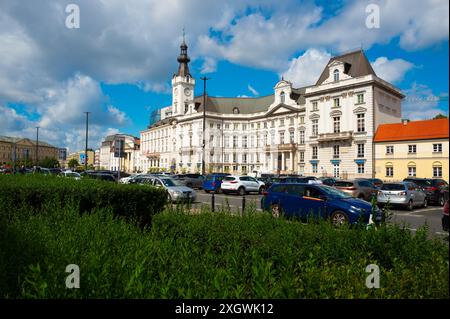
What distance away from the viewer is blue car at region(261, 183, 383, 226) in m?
10.5

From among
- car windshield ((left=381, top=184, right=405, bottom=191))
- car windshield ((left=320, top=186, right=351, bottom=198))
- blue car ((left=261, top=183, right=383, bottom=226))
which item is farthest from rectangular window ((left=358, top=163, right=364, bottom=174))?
car windshield ((left=320, top=186, right=351, bottom=198))

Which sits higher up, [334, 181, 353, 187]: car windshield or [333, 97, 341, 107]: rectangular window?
[333, 97, 341, 107]: rectangular window

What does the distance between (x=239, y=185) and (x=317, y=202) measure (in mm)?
17159

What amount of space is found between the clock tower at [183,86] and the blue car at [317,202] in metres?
95.3

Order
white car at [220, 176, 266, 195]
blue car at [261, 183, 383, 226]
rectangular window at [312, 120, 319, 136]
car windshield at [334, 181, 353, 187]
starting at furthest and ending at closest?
1. rectangular window at [312, 120, 319, 136]
2. white car at [220, 176, 266, 195]
3. car windshield at [334, 181, 353, 187]
4. blue car at [261, 183, 383, 226]

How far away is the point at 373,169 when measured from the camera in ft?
167

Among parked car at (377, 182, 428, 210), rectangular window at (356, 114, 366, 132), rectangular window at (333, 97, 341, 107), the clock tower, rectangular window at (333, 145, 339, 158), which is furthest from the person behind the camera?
the clock tower

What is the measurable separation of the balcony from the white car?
31.3 meters

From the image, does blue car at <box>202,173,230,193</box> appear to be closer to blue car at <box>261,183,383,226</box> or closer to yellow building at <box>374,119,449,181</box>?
blue car at <box>261,183,383,226</box>

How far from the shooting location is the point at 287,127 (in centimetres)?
7806

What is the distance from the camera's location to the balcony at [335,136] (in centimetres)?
5503

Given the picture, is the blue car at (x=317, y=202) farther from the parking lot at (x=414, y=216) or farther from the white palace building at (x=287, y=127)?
the white palace building at (x=287, y=127)
